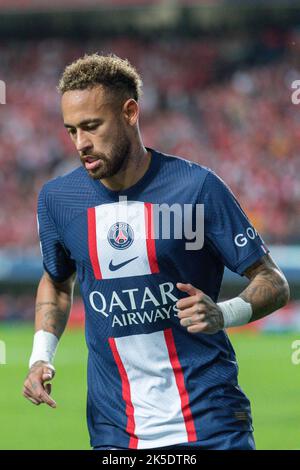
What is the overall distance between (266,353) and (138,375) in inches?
396

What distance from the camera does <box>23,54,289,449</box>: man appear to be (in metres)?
3.86

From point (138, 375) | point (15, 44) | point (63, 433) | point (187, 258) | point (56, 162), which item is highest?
point (15, 44)

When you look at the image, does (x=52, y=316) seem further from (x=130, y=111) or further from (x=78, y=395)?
(x=78, y=395)

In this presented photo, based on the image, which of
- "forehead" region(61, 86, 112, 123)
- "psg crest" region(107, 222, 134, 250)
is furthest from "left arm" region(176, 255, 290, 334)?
"forehead" region(61, 86, 112, 123)

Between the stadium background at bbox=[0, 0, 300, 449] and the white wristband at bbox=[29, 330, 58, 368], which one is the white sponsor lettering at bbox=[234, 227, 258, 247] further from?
the stadium background at bbox=[0, 0, 300, 449]

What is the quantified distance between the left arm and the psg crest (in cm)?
43

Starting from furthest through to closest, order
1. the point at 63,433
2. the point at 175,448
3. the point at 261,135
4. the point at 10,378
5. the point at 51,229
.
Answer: the point at 261,135, the point at 10,378, the point at 63,433, the point at 51,229, the point at 175,448

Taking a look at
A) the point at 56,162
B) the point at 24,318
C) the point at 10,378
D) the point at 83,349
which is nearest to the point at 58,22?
the point at 56,162

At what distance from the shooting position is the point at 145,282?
3.89 metres

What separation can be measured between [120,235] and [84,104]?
0.52 meters

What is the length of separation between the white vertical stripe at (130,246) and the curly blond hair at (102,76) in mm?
430

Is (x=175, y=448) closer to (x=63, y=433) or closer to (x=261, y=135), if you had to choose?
(x=63, y=433)

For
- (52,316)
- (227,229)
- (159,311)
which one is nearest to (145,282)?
(159,311)

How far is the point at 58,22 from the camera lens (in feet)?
74.7
